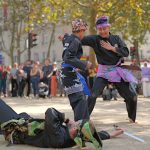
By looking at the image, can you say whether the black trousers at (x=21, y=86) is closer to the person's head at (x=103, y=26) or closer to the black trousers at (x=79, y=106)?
the person's head at (x=103, y=26)

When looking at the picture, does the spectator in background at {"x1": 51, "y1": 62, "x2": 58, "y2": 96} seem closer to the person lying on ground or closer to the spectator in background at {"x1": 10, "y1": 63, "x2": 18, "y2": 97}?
the spectator in background at {"x1": 10, "y1": 63, "x2": 18, "y2": 97}

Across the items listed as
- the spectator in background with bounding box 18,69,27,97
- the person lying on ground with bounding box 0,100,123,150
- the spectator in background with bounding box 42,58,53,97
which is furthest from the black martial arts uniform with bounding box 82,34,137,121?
the spectator in background with bounding box 18,69,27,97

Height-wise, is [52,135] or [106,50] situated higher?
[106,50]

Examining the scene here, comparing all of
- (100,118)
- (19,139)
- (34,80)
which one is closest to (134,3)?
(34,80)

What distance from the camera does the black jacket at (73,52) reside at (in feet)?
25.2

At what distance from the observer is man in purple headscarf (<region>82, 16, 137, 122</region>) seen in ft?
29.2

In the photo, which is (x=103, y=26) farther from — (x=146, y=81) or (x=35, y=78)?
(x=35, y=78)

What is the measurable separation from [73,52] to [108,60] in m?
1.43

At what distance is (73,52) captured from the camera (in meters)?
7.77

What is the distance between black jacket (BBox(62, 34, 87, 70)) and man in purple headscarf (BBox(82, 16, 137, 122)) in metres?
0.91

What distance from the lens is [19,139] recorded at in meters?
7.07

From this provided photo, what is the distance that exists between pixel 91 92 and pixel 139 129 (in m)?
1.05

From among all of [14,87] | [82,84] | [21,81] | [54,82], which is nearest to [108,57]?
[82,84]

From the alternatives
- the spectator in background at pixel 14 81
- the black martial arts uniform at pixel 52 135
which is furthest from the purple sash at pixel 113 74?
the spectator in background at pixel 14 81
